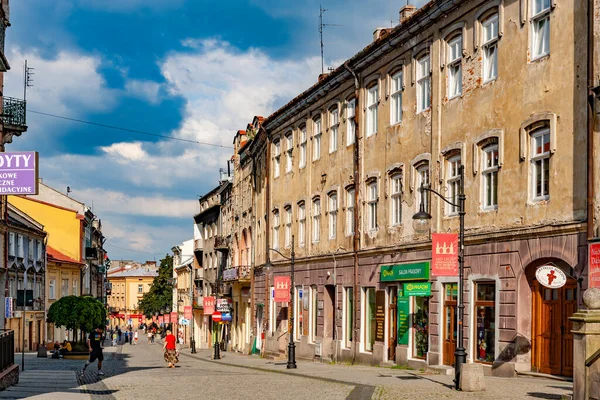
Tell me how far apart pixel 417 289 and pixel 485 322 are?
392 cm

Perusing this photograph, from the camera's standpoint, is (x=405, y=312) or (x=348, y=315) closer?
(x=405, y=312)

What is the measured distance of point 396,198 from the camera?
30922mm

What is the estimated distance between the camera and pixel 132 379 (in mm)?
25047

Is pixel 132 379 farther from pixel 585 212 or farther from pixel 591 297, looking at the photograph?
pixel 591 297

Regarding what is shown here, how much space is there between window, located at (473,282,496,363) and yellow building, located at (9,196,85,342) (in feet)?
174

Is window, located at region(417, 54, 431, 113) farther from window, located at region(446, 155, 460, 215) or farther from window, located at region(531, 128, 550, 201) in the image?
window, located at region(531, 128, 550, 201)

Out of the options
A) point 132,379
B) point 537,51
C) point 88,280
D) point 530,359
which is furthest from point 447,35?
point 88,280

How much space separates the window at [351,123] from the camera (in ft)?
115

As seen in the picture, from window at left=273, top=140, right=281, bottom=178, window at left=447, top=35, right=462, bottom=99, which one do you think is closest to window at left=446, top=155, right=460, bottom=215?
window at left=447, top=35, right=462, bottom=99

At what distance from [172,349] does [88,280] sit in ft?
188

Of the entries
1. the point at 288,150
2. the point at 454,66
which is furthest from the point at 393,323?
the point at 288,150

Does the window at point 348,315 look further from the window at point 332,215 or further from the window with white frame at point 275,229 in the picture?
the window with white frame at point 275,229

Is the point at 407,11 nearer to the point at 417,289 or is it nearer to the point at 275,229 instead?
the point at 417,289

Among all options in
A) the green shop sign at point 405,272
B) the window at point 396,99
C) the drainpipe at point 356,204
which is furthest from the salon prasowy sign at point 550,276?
the drainpipe at point 356,204
